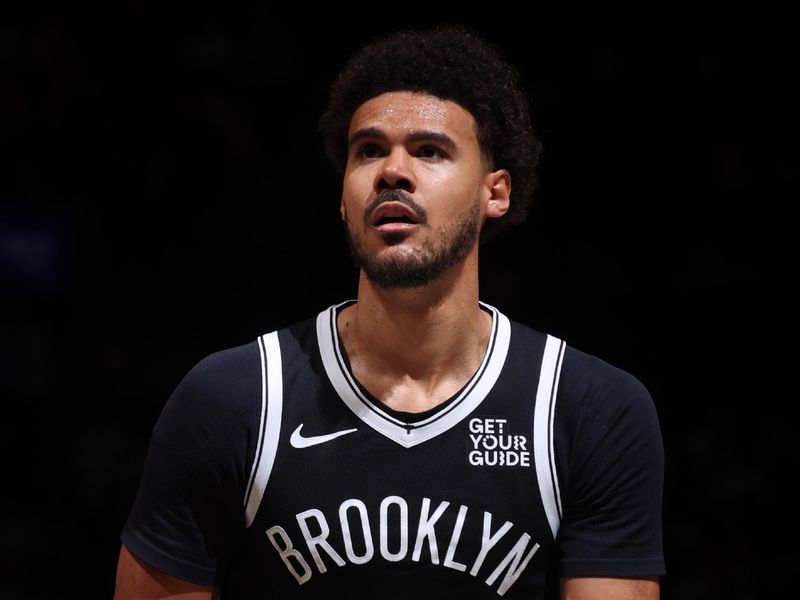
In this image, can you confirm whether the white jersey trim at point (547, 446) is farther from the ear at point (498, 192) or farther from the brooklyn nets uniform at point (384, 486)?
the ear at point (498, 192)

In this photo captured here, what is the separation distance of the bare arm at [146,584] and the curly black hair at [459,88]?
115 cm

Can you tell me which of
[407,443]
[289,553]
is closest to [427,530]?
[407,443]

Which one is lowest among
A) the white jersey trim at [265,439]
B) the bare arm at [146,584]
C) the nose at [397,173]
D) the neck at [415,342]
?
the bare arm at [146,584]

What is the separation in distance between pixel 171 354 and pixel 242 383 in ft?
7.59

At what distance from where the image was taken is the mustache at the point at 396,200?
244 centimetres

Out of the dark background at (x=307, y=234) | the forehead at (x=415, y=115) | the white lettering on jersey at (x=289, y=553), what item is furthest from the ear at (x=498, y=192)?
the dark background at (x=307, y=234)

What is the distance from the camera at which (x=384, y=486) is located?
7.93ft

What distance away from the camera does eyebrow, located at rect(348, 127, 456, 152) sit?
98.5 inches

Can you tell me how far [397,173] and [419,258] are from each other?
7.5 inches

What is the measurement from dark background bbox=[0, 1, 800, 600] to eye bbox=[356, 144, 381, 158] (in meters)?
2.21

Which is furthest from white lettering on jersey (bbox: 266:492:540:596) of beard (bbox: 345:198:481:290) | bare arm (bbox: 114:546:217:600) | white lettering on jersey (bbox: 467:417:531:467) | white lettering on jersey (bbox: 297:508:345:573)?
beard (bbox: 345:198:481:290)

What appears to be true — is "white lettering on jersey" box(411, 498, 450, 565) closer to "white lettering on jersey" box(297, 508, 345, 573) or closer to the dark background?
"white lettering on jersey" box(297, 508, 345, 573)

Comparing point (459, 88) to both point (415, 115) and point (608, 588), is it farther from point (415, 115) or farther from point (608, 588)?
point (608, 588)

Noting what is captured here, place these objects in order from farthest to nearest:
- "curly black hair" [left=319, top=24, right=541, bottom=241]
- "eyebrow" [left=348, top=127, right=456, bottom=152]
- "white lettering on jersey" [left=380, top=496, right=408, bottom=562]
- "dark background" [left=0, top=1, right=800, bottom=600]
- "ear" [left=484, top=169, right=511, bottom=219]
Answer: "dark background" [left=0, top=1, right=800, bottom=600] < "ear" [left=484, top=169, right=511, bottom=219] < "curly black hair" [left=319, top=24, right=541, bottom=241] < "eyebrow" [left=348, top=127, right=456, bottom=152] < "white lettering on jersey" [left=380, top=496, right=408, bottom=562]
